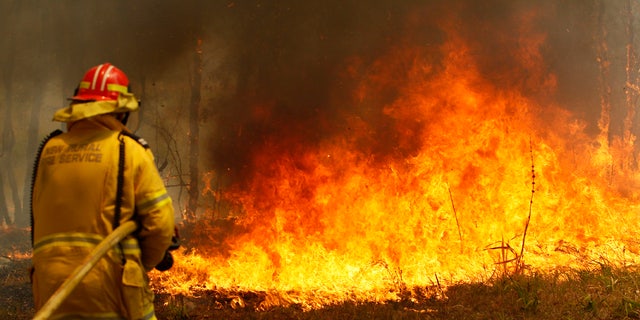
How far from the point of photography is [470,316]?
5688 mm

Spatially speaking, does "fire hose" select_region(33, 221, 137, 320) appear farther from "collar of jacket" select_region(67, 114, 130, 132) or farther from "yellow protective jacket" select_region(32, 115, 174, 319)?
"collar of jacket" select_region(67, 114, 130, 132)

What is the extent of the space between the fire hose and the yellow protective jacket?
8cm

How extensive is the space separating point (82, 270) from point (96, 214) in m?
0.31

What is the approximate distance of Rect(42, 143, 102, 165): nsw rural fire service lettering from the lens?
274 cm

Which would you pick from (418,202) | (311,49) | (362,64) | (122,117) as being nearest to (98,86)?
(122,117)

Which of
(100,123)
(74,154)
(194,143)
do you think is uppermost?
(194,143)

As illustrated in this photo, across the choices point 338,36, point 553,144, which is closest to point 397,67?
point 338,36

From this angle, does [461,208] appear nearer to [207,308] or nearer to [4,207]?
[207,308]

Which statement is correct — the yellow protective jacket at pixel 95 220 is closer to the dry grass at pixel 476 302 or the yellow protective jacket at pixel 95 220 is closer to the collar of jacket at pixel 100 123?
the collar of jacket at pixel 100 123

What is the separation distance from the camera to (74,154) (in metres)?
2.77

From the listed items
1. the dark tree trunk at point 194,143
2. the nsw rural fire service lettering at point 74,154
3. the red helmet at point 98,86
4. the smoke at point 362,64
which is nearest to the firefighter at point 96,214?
the nsw rural fire service lettering at point 74,154

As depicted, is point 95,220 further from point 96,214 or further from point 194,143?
point 194,143

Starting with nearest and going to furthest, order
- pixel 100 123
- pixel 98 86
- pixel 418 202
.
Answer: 1. pixel 100 123
2. pixel 98 86
3. pixel 418 202

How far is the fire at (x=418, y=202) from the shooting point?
743cm
